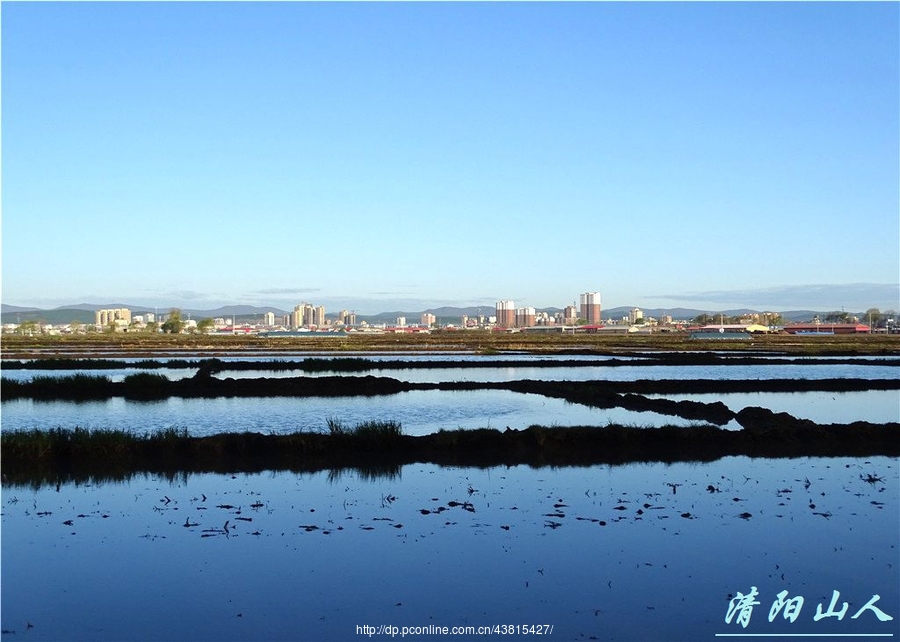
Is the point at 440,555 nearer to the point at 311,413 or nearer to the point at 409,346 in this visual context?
the point at 311,413

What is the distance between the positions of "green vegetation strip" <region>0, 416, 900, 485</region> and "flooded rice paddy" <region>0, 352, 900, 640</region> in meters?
0.73

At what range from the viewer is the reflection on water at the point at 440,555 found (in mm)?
6688

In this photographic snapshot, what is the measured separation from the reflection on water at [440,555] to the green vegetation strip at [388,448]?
1331 millimetres

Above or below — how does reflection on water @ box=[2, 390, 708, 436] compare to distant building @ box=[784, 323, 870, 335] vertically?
above

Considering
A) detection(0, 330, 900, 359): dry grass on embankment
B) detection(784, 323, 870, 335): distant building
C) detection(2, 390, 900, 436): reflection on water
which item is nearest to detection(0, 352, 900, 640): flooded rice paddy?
detection(2, 390, 900, 436): reflection on water

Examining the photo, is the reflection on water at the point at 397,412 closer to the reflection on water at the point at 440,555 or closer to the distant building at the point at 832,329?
the reflection on water at the point at 440,555

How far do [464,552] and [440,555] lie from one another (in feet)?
0.91

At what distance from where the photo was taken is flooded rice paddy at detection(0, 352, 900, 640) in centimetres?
667

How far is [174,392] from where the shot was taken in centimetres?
2567

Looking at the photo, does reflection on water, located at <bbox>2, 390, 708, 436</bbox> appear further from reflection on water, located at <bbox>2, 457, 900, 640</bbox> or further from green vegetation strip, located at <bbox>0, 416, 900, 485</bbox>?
reflection on water, located at <bbox>2, 457, 900, 640</bbox>

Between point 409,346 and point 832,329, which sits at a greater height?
point 409,346

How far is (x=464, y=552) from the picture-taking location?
8391 mm

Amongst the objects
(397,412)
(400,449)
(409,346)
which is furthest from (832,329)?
(400,449)

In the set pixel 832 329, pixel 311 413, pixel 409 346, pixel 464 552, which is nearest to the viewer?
pixel 464 552
